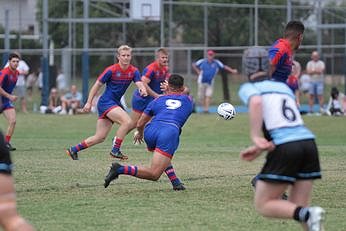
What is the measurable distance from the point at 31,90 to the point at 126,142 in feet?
67.4

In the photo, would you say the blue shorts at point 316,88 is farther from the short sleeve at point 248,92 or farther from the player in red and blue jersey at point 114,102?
the short sleeve at point 248,92

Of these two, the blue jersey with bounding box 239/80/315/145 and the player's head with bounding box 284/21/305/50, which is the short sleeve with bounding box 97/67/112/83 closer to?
the player's head with bounding box 284/21/305/50

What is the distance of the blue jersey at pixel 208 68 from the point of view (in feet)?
98.7

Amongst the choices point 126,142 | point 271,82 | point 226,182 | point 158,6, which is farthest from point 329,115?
point 271,82

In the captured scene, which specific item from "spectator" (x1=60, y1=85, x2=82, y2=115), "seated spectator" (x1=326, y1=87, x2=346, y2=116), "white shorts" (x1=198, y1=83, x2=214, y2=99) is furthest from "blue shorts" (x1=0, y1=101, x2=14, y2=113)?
"seated spectator" (x1=326, y1=87, x2=346, y2=116)

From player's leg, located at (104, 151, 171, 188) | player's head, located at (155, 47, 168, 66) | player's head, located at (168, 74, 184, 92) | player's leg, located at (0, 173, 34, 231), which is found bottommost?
player's leg, located at (104, 151, 171, 188)

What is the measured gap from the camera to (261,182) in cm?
794

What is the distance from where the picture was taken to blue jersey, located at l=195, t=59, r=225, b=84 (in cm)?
3008

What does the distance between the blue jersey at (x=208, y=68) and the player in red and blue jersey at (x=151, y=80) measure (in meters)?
10.9

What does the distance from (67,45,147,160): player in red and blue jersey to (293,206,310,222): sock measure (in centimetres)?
866

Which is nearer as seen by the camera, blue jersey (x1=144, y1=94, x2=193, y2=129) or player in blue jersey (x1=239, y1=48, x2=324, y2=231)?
player in blue jersey (x1=239, y1=48, x2=324, y2=231)

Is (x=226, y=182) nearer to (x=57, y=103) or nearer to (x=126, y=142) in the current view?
(x=126, y=142)

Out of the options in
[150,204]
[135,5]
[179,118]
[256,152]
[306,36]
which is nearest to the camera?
[256,152]

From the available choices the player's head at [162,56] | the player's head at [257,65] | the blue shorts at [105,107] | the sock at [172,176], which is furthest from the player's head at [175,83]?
the player's head at [162,56]
